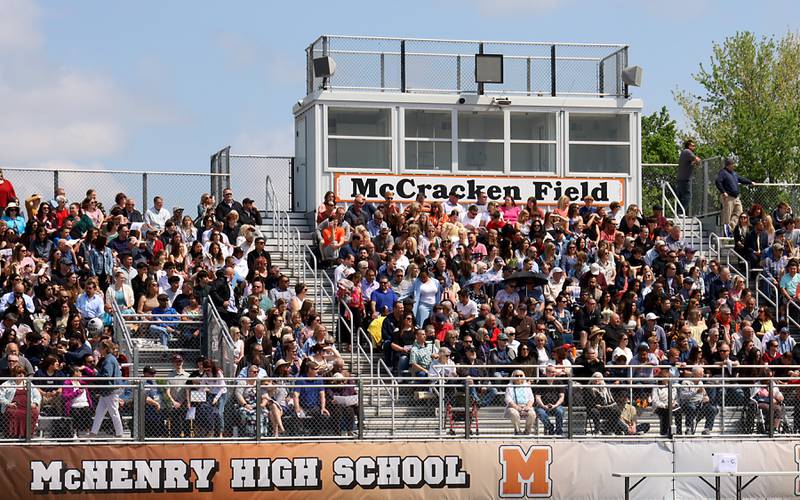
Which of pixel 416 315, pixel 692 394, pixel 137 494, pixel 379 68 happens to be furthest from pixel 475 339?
pixel 379 68

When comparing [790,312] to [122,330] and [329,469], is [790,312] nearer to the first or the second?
[329,469]

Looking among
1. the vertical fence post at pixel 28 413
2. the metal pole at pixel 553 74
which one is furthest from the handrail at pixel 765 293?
the vertical fence post at pixel 28 413

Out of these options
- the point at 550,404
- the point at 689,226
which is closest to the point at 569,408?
the point at 550,404

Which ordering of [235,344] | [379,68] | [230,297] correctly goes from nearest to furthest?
[235,344] → [230,297] → [379,68]

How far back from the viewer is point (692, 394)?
2514cm

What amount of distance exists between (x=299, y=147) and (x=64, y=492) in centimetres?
1285

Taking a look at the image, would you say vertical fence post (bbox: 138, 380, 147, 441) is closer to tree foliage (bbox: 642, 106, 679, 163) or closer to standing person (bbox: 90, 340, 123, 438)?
standing person (bbox: 90, 340, 123, 438)

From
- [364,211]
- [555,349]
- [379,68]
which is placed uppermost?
[379,68]

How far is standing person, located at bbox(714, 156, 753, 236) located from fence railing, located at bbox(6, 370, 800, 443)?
843cm

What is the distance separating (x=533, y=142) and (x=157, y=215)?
27.3ft

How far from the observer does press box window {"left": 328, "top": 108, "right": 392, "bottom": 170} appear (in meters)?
33.1

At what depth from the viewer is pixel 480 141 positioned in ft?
111

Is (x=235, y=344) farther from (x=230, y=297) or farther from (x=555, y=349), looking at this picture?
(x=555, y=349)

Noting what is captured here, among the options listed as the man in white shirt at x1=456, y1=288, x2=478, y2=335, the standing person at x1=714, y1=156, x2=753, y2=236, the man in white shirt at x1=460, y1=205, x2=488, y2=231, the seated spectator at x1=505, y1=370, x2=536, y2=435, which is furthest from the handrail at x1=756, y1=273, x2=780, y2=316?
the seated spectator at x1=505, y1=370, x2=536, y2=435
